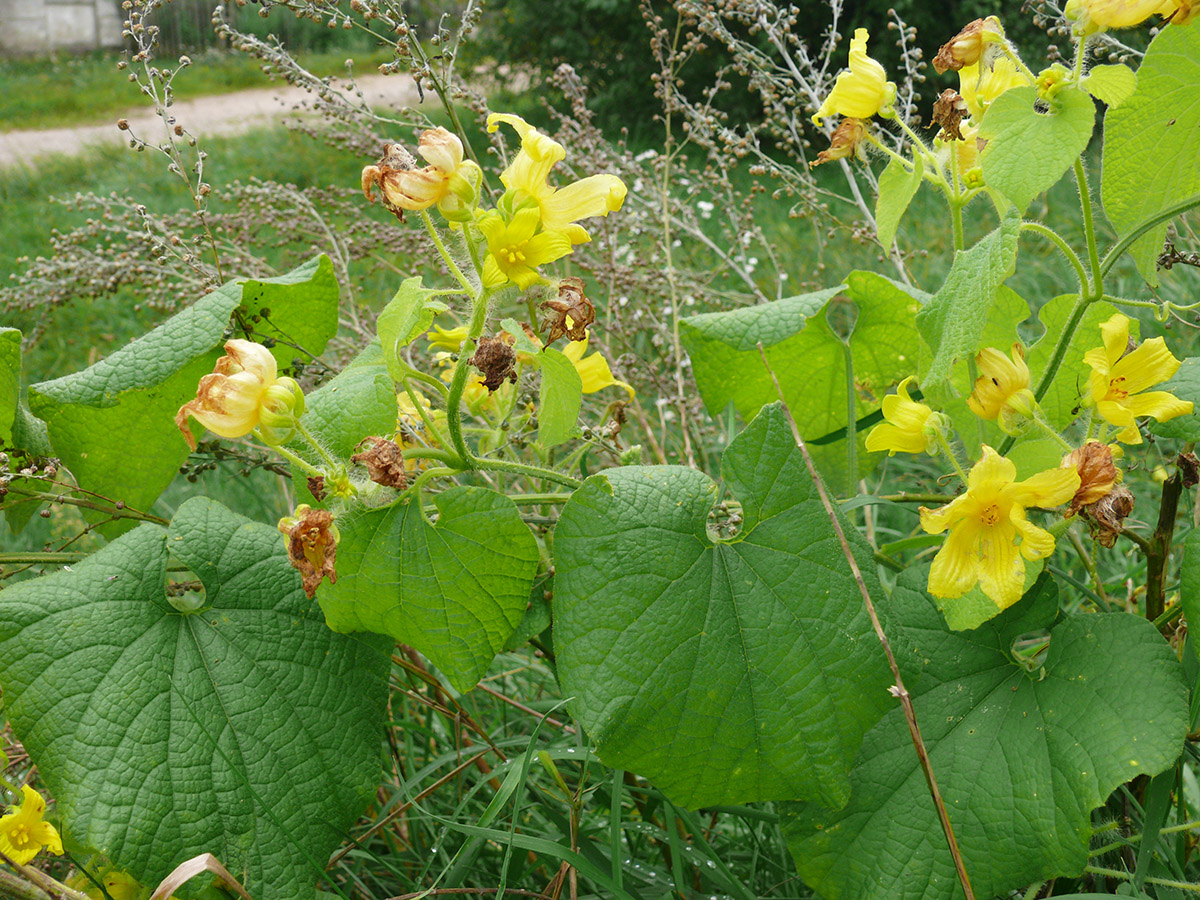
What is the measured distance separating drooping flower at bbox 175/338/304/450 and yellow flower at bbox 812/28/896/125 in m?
0.62

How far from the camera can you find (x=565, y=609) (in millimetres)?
894

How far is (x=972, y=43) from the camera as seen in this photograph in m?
0.90

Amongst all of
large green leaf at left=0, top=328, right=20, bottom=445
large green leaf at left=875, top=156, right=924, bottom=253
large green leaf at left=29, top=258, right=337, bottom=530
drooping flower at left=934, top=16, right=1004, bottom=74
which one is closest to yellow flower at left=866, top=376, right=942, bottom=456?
large green leaf at left=875, top=156, right=924, bottom=253

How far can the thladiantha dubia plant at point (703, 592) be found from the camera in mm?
822

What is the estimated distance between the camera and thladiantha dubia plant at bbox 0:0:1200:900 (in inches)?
32.4

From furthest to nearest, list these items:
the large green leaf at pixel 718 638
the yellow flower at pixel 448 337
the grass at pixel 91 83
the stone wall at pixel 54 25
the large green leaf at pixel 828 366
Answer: the stone wall at pixel 54 25 → the grass at pixel 91 83 → the large green leaf at pixel 828 366 → the yellow flower at pixel 448 337 → the large green leaf at pixel 718 638

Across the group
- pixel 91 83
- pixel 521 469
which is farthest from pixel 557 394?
pixel 91 83

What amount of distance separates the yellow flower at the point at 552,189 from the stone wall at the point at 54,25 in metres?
13.8

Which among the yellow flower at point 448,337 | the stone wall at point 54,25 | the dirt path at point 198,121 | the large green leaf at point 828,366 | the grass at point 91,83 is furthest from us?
the stone wall at point 54,25

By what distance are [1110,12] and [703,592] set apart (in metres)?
0.60

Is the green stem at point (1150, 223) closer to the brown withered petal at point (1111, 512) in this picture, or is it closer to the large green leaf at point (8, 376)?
the brown withered petal at point (1111, 512)

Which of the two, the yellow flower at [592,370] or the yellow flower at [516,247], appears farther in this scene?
the yellow flower at [592,370]

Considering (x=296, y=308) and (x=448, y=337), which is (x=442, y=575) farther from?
(x=296, y=308)

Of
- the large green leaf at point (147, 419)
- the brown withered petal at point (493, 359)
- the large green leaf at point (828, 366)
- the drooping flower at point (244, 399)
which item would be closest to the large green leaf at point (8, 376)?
the large green leaf at point (147, 419)
